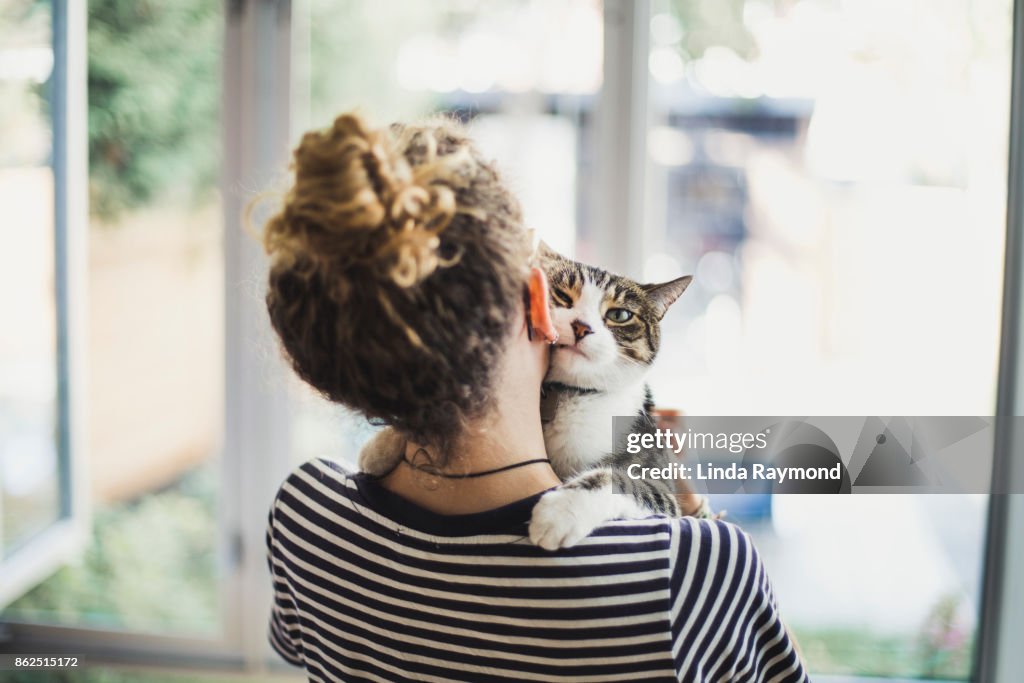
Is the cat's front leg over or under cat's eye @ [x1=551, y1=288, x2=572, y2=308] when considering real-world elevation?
under

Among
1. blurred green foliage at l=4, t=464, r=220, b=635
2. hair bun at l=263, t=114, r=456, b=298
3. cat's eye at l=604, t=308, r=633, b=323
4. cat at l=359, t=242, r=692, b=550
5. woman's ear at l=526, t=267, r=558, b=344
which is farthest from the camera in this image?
blurred green foliage at l=4, t=464, r=220, b=635

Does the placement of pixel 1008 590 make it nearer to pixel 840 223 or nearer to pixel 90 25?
pixel 840 223

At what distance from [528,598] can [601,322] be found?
0.36 metres

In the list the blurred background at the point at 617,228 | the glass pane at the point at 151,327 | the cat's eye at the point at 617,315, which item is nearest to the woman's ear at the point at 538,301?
the cat's eye at the point at 617,315

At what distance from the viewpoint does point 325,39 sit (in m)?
1.76

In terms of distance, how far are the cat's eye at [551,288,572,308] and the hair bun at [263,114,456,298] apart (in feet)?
0.99

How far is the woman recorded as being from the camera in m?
0.58

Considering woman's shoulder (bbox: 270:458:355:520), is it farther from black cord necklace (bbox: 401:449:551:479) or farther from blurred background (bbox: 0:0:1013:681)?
blurred background (bbox: 0:0:1013:681)

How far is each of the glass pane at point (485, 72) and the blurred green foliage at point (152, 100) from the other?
0.81 ft

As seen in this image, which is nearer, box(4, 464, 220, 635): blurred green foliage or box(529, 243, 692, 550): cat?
box(529, 243, 692, 550): cat

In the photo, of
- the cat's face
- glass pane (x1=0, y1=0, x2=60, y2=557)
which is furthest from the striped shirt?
glass pane (x1=0, y1=0, x2=60, y2=557)

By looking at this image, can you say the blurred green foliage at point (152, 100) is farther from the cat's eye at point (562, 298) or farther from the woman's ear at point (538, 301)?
the woman's ear at point (538, 301)

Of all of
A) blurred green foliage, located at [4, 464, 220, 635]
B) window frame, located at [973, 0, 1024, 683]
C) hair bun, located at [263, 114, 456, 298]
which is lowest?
blurred green foliage, located at [4, 464, 220, 635]

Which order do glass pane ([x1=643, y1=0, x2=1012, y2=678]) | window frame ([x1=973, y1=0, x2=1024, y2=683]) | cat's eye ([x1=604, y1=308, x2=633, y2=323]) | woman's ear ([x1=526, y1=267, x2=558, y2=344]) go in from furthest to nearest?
glass pane ([x1=643, y1=0, x2=1012, y2=678]), window frame ([x1=973, y1=0, x2=1024, y2=683]), cat's eye ([x1=604, y1=308, x2=633, y2=323]), woman's ear ([x1=526, y1=267, x2=558, y2=344])
